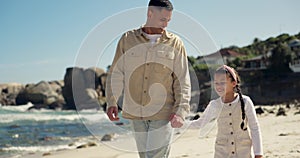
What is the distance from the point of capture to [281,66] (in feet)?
167

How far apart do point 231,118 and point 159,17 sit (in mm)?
1163

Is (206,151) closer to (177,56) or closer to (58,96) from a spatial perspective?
(177,56)

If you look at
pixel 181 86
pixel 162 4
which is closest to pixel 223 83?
pixel 181 86

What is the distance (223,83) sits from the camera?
3.97 metres

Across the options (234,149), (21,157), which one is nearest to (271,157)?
(234,149)

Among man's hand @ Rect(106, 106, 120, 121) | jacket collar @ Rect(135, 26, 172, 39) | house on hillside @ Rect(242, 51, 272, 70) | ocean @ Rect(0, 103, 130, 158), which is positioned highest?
house on hillside @ Rect(242, 51, 272, 70)

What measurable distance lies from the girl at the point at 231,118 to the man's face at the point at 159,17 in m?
0.71

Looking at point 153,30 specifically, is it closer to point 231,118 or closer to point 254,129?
point 231,118

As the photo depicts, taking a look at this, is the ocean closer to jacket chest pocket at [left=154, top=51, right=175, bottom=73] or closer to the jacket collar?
jacket chest pocket at [left=154, top=51, right=175, bottom=73]

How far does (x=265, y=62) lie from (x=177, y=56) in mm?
53962

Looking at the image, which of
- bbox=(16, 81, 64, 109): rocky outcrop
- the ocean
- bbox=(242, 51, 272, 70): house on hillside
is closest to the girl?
the ocean

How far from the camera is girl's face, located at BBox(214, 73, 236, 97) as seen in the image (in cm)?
396

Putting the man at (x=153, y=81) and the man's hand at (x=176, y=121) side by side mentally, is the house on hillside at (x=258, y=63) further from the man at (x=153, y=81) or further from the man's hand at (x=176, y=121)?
the man's hand at (x=176, y=121)

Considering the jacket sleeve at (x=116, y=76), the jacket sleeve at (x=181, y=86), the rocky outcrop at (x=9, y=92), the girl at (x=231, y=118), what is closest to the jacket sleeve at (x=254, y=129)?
the girl at (x=231, y=118)
